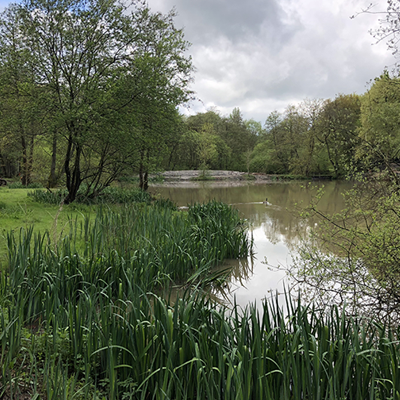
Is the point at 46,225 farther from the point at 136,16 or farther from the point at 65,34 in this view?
the point at 136,16

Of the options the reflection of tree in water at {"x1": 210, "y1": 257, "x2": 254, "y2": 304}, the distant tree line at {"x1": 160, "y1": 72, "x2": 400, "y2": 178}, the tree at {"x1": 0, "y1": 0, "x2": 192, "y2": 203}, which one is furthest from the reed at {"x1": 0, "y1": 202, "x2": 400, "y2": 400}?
the distant tree line at {"x1": 160, "y1": 72, "x2": 400, "y2": 178}

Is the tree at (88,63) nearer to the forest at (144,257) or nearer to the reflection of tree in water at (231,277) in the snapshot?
the forest at (144,257)

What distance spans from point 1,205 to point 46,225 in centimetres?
243

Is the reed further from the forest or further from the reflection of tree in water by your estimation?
the reflection of tree in water

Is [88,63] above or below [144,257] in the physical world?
above

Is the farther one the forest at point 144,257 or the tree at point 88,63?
the tree at point 88,63

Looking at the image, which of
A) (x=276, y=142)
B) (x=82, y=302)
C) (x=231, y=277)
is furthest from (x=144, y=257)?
(x=276, y=142)

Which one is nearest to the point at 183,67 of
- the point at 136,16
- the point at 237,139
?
the point at 136,16

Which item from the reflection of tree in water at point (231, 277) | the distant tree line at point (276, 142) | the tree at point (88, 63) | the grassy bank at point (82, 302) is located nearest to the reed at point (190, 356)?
the grassy bank at point (82, 302)

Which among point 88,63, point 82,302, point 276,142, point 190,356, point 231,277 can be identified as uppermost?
point 276,142

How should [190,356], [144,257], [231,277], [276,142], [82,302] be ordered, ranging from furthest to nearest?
[276,142] → [231,277] → [144,257] → [82,302] → [190,356]

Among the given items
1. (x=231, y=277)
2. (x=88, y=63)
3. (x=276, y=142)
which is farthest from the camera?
(x=276, y=142)

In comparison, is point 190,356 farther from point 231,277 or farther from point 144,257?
point 231,277

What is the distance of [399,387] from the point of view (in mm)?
1987
